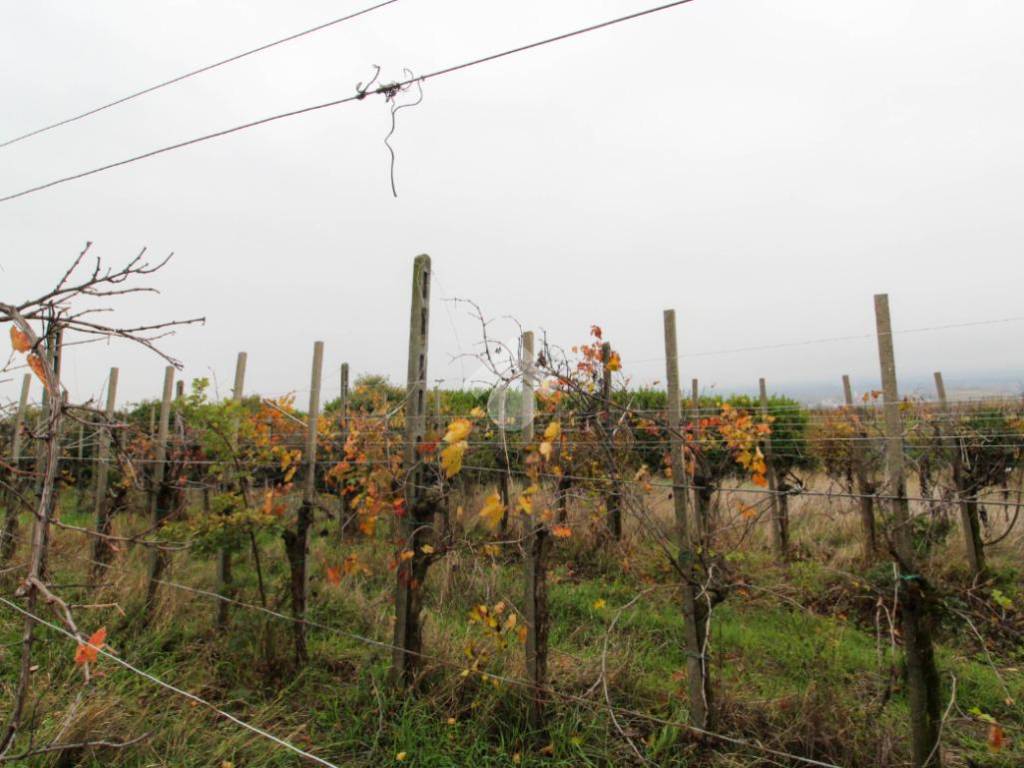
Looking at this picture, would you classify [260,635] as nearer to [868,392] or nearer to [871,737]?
[871,737]

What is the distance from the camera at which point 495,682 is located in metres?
3.05

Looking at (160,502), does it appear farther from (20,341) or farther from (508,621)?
(20,341)

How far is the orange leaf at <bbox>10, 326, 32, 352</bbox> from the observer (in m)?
1.27

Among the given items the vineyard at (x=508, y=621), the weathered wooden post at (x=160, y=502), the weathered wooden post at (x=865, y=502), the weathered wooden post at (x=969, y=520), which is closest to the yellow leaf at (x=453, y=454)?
the vineyard at (x=508, y=621)

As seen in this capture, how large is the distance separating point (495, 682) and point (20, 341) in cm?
253

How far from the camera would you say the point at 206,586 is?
496 cm

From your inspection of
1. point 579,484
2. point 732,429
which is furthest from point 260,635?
point 732,429

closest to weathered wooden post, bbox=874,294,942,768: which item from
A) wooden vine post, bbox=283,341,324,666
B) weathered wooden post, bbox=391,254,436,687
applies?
weathered wooden post, bbox=391,254,436,687

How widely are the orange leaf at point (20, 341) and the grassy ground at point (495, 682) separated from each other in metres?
1.16

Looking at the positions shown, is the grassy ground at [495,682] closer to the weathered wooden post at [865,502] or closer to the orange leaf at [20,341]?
the weathered wooden post at [865,502]

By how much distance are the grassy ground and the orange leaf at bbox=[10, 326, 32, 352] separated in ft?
3.79

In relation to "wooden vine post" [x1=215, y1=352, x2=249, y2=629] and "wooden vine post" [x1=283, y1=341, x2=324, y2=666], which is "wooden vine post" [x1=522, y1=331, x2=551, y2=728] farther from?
"wooden vine post" [x1=215, y1=352, x2=249, y2=629]

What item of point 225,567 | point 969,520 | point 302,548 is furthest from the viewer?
point 969,520

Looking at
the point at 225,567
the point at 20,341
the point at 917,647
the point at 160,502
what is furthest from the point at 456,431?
the point at 160,502
